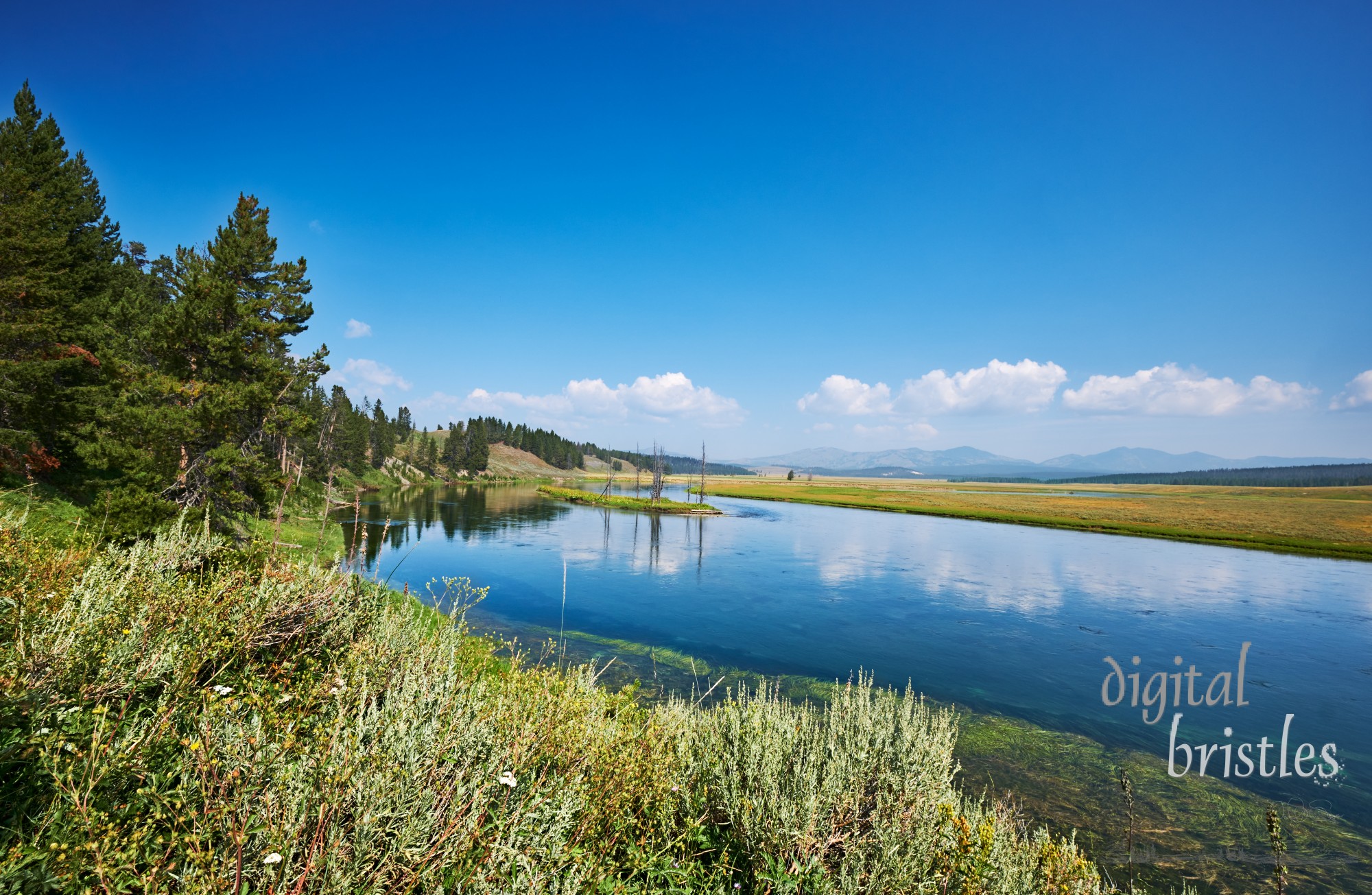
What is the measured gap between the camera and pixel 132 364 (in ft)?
63.7

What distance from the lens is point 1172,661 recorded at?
56.0 feet

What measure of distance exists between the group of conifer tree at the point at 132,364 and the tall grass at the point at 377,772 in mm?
12310

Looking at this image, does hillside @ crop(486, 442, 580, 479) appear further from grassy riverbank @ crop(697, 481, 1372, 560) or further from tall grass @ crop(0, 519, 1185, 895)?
tall grass @ crop(0, 519, 1185, 895)

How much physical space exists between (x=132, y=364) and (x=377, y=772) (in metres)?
24.7

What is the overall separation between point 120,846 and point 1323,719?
22.1 meters

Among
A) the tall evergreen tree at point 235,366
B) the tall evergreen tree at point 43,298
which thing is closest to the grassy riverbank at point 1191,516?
the tall evergreen tree at point 235,366

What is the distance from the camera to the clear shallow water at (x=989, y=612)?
13922 mm

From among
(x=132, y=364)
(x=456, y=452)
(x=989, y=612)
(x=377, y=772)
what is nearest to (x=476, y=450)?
(x=456, y=452)

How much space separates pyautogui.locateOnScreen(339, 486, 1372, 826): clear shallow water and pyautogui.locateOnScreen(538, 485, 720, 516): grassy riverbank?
1656 cm

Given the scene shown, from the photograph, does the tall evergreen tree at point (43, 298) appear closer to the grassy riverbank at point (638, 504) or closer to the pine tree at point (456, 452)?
the grassy riverbank at point (638, 504)

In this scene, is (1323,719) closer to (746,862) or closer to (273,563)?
(746,862)

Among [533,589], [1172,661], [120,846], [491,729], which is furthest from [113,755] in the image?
[1172,661]

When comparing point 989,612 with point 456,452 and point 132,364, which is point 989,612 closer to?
point 132,364

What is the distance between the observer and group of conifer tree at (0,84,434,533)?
16750mm
